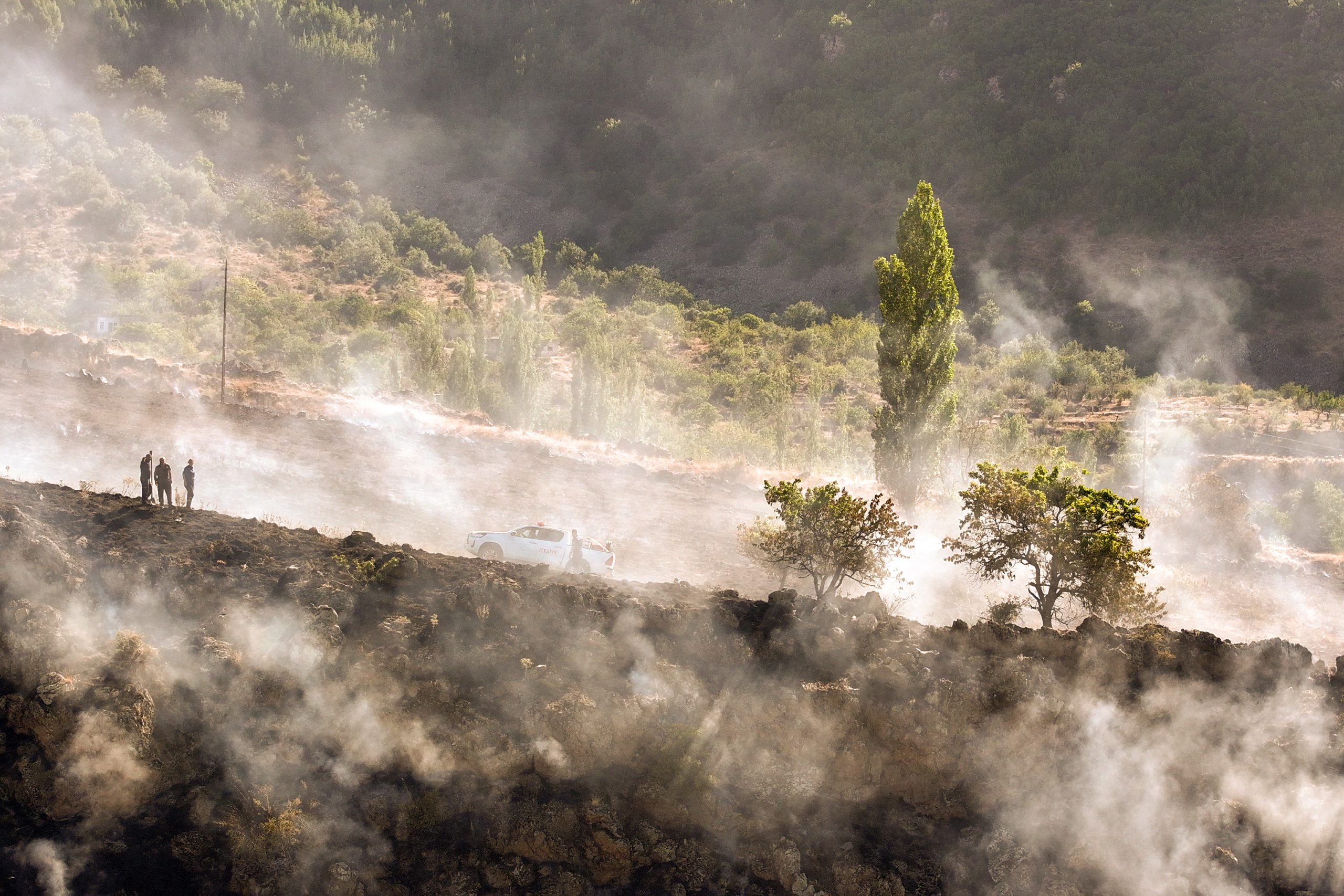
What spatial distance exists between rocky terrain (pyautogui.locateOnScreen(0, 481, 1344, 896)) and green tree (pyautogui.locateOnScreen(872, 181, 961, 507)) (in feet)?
35.1

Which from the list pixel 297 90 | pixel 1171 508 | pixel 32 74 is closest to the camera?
pixel 1171 508

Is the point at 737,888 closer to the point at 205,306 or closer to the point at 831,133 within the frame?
the point at 205,306

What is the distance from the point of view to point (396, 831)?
1362 cm

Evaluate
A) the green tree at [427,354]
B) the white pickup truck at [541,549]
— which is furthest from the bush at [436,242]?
the white pickup truck at [541,549]

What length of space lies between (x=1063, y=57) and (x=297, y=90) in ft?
173

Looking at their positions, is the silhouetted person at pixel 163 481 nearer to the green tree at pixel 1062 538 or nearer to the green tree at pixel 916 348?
the green tree at pixel 1062 538

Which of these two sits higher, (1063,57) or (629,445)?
(1063,57)

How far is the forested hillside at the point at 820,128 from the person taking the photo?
6203 cm

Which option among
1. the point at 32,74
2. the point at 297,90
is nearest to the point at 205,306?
the point at 32,74

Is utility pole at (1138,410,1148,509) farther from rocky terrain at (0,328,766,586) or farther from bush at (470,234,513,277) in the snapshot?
bush at (470,234,513,277)

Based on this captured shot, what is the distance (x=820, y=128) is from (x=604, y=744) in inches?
2731

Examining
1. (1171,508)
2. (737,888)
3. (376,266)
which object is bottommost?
(737,888)

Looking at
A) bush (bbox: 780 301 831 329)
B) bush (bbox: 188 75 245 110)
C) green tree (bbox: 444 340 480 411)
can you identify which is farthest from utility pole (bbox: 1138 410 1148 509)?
bush (bbox: 188 75 245 110)

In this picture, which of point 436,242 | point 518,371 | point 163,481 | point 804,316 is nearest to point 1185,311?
point 804,316
